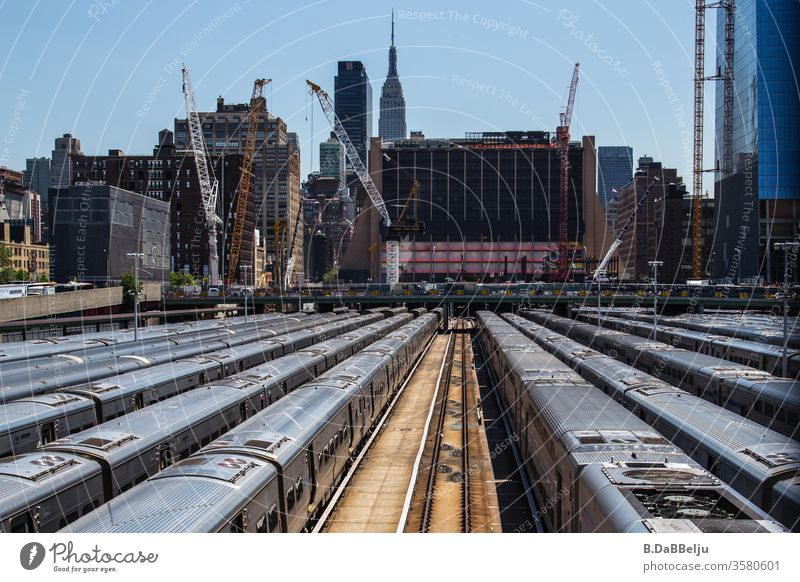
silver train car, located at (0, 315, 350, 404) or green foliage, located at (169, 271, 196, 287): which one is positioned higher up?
green foliage, located at (169, 271, 196, 287)

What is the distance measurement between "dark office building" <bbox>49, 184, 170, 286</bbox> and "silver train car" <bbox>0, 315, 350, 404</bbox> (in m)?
50.0

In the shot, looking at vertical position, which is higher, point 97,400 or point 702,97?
point 702,97

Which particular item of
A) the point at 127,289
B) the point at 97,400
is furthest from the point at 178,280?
the point at 97,400

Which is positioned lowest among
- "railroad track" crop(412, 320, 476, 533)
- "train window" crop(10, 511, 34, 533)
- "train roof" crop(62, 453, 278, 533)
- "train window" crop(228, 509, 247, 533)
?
"railroad track" crop(412, 320, 476, 533)

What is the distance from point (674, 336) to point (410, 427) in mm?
21911

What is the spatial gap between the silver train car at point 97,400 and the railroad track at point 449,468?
34.3 feet

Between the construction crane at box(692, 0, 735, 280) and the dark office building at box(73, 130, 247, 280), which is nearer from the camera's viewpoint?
the construction crane at box(692, 0, 735, 280)

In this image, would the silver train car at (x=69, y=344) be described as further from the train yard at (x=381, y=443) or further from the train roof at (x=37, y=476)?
the train roof at (x=37, y=476)

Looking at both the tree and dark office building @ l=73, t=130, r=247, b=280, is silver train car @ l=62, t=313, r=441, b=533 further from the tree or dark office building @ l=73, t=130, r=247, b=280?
dark office building @ l=73, t=130, r=247, b=280

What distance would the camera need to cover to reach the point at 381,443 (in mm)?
29469

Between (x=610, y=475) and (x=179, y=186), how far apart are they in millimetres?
159774

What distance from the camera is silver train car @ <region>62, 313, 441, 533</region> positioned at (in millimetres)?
11250

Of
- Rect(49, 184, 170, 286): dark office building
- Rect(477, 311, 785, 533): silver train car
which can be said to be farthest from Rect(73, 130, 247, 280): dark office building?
Rect(477, 311, 785, 533): silver train car

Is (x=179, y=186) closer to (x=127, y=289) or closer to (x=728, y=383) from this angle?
(x=127, y=289)
